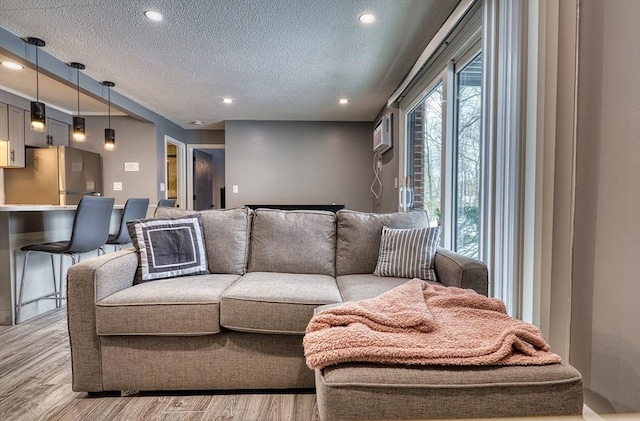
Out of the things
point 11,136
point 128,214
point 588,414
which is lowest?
point 588,414

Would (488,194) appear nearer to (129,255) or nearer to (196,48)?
(129,255)

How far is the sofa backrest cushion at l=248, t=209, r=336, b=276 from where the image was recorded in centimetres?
223

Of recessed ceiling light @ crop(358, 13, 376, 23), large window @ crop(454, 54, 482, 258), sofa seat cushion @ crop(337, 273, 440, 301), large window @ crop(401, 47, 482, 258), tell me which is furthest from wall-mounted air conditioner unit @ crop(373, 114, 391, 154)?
sofa seat cushion @ crop(337, 273, 440, 301)

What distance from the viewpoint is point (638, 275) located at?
3.60 feet

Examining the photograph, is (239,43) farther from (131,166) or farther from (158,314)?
(131,166)

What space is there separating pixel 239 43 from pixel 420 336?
8.41ft

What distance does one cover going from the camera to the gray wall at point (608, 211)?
3.66ft

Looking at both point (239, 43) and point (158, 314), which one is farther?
point (239, 43)

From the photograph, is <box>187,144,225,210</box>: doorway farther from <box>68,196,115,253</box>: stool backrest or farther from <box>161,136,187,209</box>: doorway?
<box>68,196,115,253</box>: stool backrest

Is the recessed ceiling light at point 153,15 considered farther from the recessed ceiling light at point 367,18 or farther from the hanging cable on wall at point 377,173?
the hanging cable on wall at point 377,173

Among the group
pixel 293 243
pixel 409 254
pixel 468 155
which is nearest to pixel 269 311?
pixel 293 243

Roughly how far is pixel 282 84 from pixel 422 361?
131 inches

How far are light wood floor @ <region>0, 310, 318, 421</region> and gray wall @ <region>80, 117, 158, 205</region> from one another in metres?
3.58

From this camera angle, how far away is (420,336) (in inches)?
42.9
